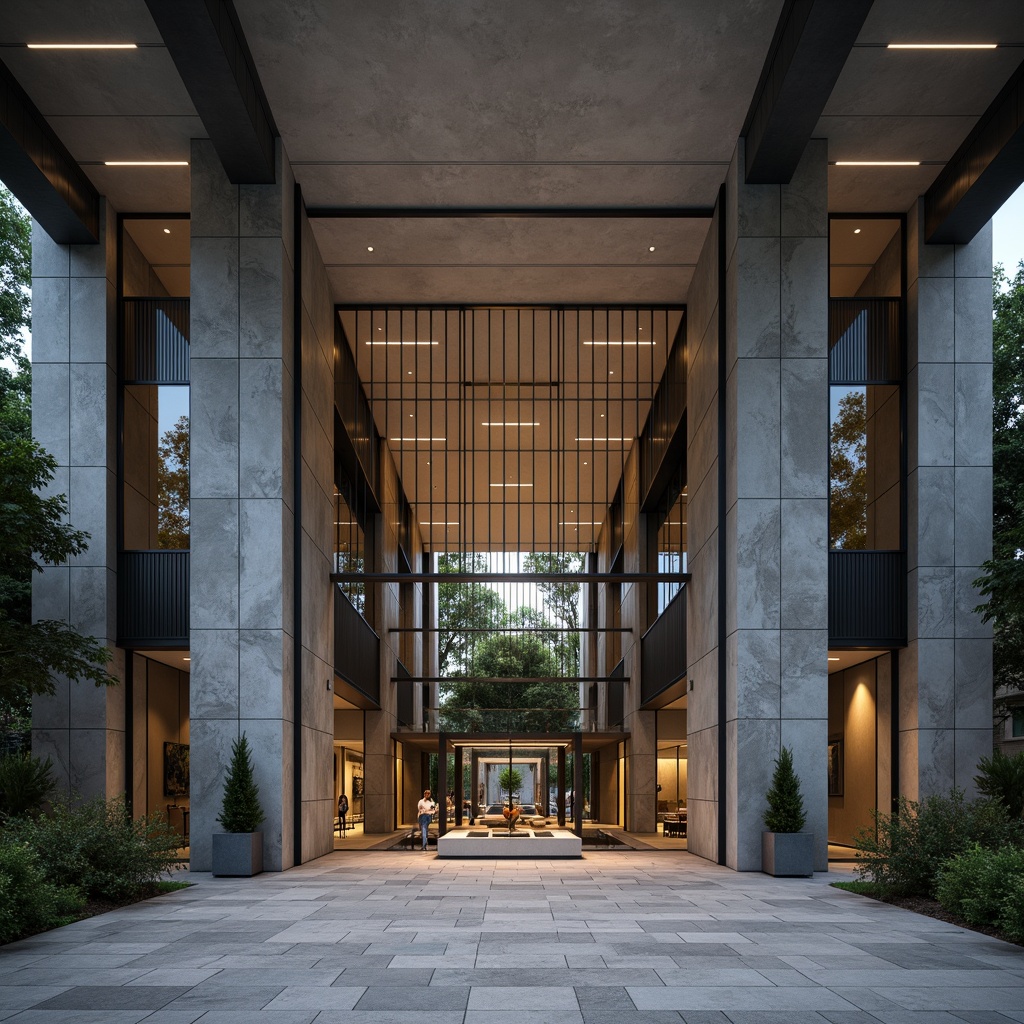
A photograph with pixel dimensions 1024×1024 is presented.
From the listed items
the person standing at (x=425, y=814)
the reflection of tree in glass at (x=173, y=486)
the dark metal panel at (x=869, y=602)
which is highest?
the reflection of tree in glass at (x=173, y=486)

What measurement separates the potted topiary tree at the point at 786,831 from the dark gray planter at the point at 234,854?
308 inches

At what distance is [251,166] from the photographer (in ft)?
59.9

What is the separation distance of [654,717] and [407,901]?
2053 centimetres

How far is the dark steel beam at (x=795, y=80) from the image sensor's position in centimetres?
1437

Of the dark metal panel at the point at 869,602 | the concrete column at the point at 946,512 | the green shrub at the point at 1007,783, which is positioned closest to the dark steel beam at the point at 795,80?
the concrete column at the point at 946,512

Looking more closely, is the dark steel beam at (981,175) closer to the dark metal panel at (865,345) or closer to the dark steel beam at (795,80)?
the dark metal panel at (865,345)

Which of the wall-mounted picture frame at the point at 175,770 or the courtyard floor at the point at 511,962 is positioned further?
the wall-mounted picture frame at the point at 175,770

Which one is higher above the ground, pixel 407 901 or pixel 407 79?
pixel 407 79

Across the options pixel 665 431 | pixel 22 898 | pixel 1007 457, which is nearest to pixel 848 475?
pixel 1007 457

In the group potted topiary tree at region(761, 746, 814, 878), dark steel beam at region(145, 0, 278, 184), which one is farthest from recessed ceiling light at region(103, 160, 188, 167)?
potted topiary tree at region(761, 746, 814, 878)

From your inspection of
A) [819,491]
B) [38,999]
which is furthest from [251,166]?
[38,999]

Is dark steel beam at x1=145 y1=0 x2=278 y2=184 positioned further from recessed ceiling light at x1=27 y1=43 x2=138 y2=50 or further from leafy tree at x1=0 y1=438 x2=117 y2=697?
leafy tree at x1=0 y1=438 x2=117 y2=697

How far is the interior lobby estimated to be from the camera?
16.4 meters

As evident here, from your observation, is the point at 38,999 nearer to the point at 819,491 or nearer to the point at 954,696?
the point at 819,491
